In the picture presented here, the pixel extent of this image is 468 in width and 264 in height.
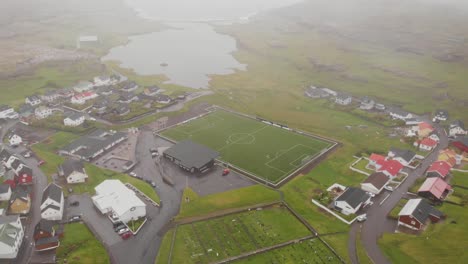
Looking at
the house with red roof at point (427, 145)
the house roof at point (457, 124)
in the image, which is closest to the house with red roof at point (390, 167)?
the house with red roof at point (427, 145)

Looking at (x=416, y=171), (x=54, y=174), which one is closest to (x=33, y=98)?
(x=54, y=174)

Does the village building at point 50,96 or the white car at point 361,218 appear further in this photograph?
the village building at point 50,96

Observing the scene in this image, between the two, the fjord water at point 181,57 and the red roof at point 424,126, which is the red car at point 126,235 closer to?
the red roof at point 424,126

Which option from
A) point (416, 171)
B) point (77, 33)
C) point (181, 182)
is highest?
point (416, 171)

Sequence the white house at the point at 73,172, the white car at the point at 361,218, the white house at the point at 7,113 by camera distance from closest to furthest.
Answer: the white car at the point at 361,218
the white house at the point at 73,172
the white house at the point at 7,113

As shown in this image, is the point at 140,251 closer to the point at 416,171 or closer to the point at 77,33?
the point at 416,171
